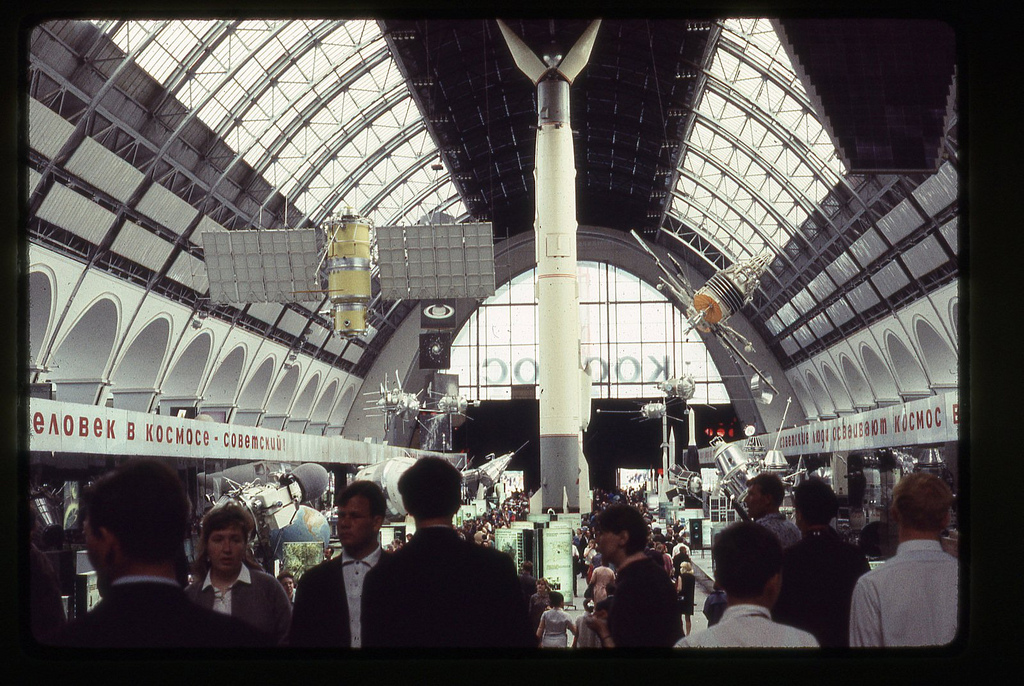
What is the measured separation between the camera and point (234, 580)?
4652 millimetres

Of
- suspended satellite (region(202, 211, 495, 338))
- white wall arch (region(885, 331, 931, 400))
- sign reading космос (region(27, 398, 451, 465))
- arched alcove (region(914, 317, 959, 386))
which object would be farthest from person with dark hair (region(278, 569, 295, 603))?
white wall arch (region(885, 331, 931, 400))

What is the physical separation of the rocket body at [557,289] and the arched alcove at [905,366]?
20.5 meters

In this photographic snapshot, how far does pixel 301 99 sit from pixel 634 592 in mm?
35963

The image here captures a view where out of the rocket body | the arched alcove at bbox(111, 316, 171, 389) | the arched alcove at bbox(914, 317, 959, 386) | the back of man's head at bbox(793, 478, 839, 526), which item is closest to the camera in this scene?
the back of man's head at bbox(793, 478, 839, 526)

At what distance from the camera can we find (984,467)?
3.38 metres

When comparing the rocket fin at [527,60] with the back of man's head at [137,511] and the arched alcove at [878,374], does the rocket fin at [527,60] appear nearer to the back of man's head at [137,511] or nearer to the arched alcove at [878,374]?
the arched alcove at [878,374]

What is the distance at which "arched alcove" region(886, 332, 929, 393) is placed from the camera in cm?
4350

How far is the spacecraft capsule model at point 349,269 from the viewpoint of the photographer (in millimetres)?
26016

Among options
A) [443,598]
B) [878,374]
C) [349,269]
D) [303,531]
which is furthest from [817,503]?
[878,374]

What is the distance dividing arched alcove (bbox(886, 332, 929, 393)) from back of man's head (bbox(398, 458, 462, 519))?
4148 cm

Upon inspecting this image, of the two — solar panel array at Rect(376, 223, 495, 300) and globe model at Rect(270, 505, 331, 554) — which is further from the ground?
solar panel array at Rect(376, 223, 495, 300)

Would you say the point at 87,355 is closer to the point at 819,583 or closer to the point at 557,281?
the point at 557,281

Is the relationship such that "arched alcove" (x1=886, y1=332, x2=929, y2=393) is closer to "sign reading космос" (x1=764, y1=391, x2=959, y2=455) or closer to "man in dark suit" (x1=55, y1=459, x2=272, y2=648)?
"sign reading космос" (x1=764, y1=391, x2=959, y2=455)

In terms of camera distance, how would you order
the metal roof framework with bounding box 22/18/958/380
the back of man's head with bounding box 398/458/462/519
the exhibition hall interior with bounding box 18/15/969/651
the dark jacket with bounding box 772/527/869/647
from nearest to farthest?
the back of man's head with bounding box 398/458/462/519 < the dark jacket with bounding box 772/527/869/647 < the exhibition hall interior with bounding box 18/15/969/651 < the metal roof framework with bounding box 22/18/958/380
